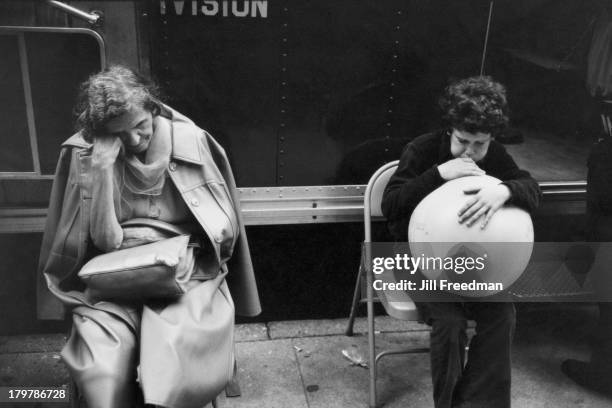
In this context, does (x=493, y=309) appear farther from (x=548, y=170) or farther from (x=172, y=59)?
(x=172, y=59)

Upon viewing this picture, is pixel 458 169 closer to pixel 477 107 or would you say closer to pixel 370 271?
pixel 477 107

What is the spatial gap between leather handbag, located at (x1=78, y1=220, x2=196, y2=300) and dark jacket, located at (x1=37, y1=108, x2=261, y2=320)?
119 mm

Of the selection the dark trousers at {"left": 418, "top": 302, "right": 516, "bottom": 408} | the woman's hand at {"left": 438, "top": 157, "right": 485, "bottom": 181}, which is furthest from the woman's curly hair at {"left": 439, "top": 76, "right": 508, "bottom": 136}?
the dark trousers at {"left": 418, "top": 302, "right": 516, "bottom": 408}

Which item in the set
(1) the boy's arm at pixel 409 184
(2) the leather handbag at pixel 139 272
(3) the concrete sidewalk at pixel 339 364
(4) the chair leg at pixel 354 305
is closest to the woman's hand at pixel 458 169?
(1) the boy's arm at pixel 409 184

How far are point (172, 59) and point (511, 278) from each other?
1.87 m

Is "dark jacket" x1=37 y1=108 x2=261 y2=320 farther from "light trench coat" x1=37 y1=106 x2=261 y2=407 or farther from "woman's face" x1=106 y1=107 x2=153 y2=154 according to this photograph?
"woman's face" x1=106 y1=107 x2=153 y2=154

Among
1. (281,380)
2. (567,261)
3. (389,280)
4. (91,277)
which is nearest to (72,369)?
(91,277)

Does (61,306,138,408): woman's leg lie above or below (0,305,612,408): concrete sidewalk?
above

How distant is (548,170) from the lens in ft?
13.1

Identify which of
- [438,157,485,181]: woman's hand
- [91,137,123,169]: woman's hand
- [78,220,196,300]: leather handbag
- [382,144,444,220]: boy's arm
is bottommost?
[78,220,196,300]: leather handbag

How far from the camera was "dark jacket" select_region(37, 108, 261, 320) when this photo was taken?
259cm

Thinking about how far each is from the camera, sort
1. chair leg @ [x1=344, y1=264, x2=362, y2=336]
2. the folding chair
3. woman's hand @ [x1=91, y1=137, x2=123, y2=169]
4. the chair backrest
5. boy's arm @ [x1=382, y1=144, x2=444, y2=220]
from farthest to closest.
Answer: chair leg @ [x1=344, y1=264, x2=362, y2=336] → the chair backrest → the folding chair → boy's arm @ [x1=382, y1=144, x2=444, y2=220] → woman's hand @ [x1=91, y1=137, x2=123, y2=169]

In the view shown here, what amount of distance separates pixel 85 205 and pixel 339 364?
1.81m

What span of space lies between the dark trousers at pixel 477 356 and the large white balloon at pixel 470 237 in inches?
6.9
